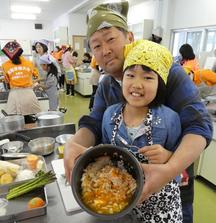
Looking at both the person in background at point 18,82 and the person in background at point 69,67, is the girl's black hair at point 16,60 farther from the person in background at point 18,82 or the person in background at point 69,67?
the person in background at point 69,67

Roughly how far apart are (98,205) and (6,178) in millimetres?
656

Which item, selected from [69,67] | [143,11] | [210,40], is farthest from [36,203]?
[143,11]

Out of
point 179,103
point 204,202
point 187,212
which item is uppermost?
point 179,103

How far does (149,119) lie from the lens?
0.72m

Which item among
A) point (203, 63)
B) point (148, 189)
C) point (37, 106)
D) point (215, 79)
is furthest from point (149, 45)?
point (203, 63)

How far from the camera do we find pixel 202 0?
4246mm

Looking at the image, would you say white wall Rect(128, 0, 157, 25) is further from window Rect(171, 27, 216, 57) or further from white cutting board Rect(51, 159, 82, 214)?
white cutting board Rect(51, 159, 82, 214)

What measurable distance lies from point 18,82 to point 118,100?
227 cm

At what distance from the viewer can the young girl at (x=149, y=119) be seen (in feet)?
2.27

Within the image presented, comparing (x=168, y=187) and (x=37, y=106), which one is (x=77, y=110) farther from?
(x=168, y=187)

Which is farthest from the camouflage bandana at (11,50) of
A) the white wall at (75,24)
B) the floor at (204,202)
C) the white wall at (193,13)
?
the white wall at (75,24)

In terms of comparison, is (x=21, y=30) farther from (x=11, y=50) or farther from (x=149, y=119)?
(x=149, y=119)

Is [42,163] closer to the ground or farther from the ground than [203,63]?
closer to the ground

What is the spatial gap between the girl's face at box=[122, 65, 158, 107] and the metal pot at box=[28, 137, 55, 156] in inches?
33.6
